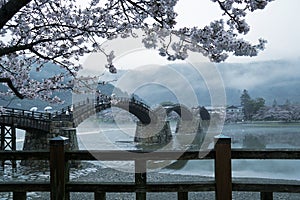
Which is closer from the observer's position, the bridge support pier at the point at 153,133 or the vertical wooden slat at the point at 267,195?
the vertical wooden slat at the point at 267,195

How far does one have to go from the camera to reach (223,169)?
2.61 metres

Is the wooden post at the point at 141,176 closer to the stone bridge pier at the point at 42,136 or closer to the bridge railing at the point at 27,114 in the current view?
the stone bridge pier at the point at 42,136

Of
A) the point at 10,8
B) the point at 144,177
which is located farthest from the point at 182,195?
the point at 10,8

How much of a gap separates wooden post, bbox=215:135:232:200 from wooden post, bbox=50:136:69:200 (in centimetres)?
126

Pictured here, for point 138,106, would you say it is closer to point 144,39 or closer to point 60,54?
point 60,54

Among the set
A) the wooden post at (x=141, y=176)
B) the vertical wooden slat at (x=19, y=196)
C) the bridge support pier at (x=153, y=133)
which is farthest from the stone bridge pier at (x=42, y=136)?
the wooden post at (x=141, y=176)

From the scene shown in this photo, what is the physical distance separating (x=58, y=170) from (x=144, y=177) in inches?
28.0

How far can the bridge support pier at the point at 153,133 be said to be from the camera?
25875mm

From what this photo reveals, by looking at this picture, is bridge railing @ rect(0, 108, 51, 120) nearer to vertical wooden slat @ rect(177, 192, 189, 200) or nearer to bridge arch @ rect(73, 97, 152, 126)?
bridge arch @ rect(73, 97, 152, 126)

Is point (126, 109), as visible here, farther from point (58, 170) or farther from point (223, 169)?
point (223, 169)

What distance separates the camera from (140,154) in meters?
2.67

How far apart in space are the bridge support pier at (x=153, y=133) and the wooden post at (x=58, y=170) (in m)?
22.8

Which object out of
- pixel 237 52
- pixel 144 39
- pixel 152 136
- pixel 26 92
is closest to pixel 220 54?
pixel 237 52

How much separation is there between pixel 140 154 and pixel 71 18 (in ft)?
12.6
